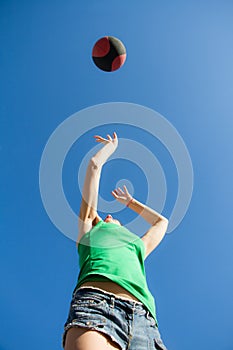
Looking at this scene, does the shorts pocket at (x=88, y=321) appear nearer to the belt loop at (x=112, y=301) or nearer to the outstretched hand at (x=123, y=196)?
the belt loop at (x=112, y=301)

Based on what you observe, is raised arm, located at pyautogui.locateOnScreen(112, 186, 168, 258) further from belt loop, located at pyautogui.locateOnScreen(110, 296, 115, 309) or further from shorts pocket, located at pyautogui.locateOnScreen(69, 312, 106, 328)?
shorts pocket, located at pyautogui.locateOnScreen(69, 312, 106, 328)

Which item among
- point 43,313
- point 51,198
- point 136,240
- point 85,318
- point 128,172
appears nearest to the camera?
point 85,318

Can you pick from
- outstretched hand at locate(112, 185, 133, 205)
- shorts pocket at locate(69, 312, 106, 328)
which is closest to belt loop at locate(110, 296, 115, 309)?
shorts pocket at locate(69, 312, 106, 328)

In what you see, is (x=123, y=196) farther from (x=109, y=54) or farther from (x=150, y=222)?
(x=109, y=54)

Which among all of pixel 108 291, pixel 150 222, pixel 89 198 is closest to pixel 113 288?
pixel 108 291

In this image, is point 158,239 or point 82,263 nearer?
point 82,263

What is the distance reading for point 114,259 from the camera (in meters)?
2.41

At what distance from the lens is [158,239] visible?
2.92m

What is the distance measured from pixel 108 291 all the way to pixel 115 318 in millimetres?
179

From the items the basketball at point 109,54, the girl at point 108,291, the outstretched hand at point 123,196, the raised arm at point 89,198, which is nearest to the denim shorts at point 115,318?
the girl at point 108,291

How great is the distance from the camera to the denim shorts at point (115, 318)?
6.46ft

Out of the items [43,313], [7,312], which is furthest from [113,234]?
[7,312]

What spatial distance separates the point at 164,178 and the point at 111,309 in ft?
8.90

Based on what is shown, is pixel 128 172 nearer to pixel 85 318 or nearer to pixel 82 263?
pixel 82 263
